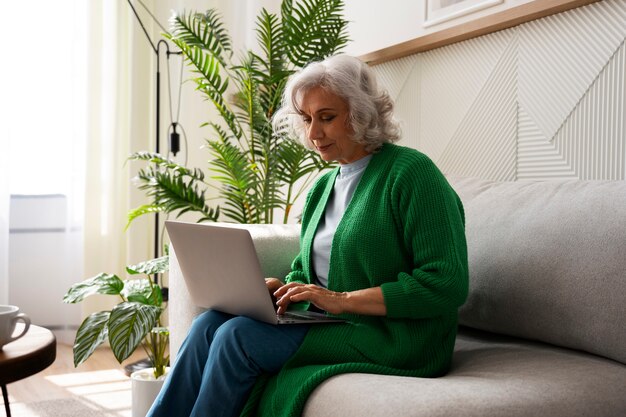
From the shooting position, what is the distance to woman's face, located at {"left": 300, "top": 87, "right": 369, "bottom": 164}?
5.82ft

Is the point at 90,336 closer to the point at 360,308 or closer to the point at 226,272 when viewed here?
the point at 226,272

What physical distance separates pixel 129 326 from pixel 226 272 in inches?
34.8

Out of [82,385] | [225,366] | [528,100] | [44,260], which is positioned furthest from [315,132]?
[44,260]

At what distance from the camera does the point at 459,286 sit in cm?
148

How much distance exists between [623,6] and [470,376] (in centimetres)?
108

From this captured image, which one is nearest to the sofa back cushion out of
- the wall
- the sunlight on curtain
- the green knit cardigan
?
the green knit cardigan

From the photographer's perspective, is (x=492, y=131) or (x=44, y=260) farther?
(x=44, y=260)

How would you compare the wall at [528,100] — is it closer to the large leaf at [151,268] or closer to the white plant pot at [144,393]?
the large leaf at [151,268]

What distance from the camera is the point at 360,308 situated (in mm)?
1524

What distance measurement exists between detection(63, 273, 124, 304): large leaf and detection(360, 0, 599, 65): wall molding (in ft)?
4.21

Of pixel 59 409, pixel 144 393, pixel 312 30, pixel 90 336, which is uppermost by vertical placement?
pixel 312 30

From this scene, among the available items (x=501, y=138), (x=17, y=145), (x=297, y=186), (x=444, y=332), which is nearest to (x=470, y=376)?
(x=444, y=332)

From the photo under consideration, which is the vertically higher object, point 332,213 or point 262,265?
point 332,213

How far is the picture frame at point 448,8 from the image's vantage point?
2328mm
